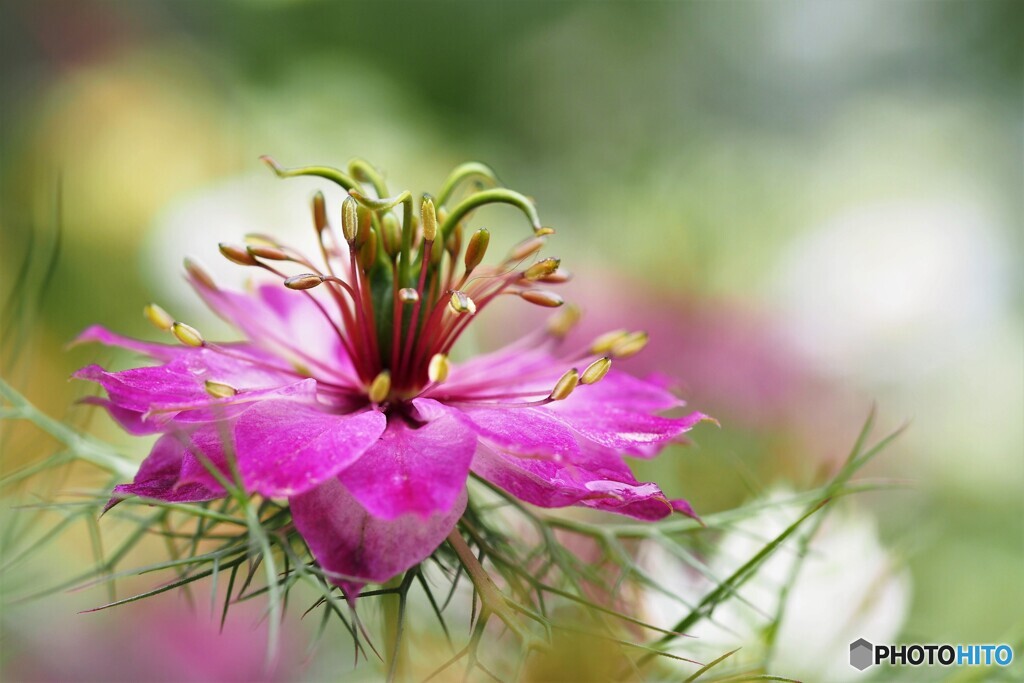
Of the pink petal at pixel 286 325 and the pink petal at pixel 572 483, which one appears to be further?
the pink petal at pixel 286 325

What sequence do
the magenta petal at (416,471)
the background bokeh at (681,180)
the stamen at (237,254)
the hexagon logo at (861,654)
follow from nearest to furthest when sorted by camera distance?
the magenta petal at (416,471) < the stamen at (237,254) < the hexagon logo at (861,654) < the background bokeh at (681,180)

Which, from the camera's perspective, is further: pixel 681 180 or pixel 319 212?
pixel 681 180

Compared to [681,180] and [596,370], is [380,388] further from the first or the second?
[681,180]

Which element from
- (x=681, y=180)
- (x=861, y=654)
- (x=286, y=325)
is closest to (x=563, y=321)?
(x=286, y=325)

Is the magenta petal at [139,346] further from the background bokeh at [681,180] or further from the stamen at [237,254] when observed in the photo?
the background bokeh at [681,180]

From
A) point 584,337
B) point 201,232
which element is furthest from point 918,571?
point 201,232

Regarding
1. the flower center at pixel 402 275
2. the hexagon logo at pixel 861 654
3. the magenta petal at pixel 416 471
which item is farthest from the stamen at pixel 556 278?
the hexagon logo at pixel 861 654

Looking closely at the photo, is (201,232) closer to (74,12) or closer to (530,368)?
(74,12)
